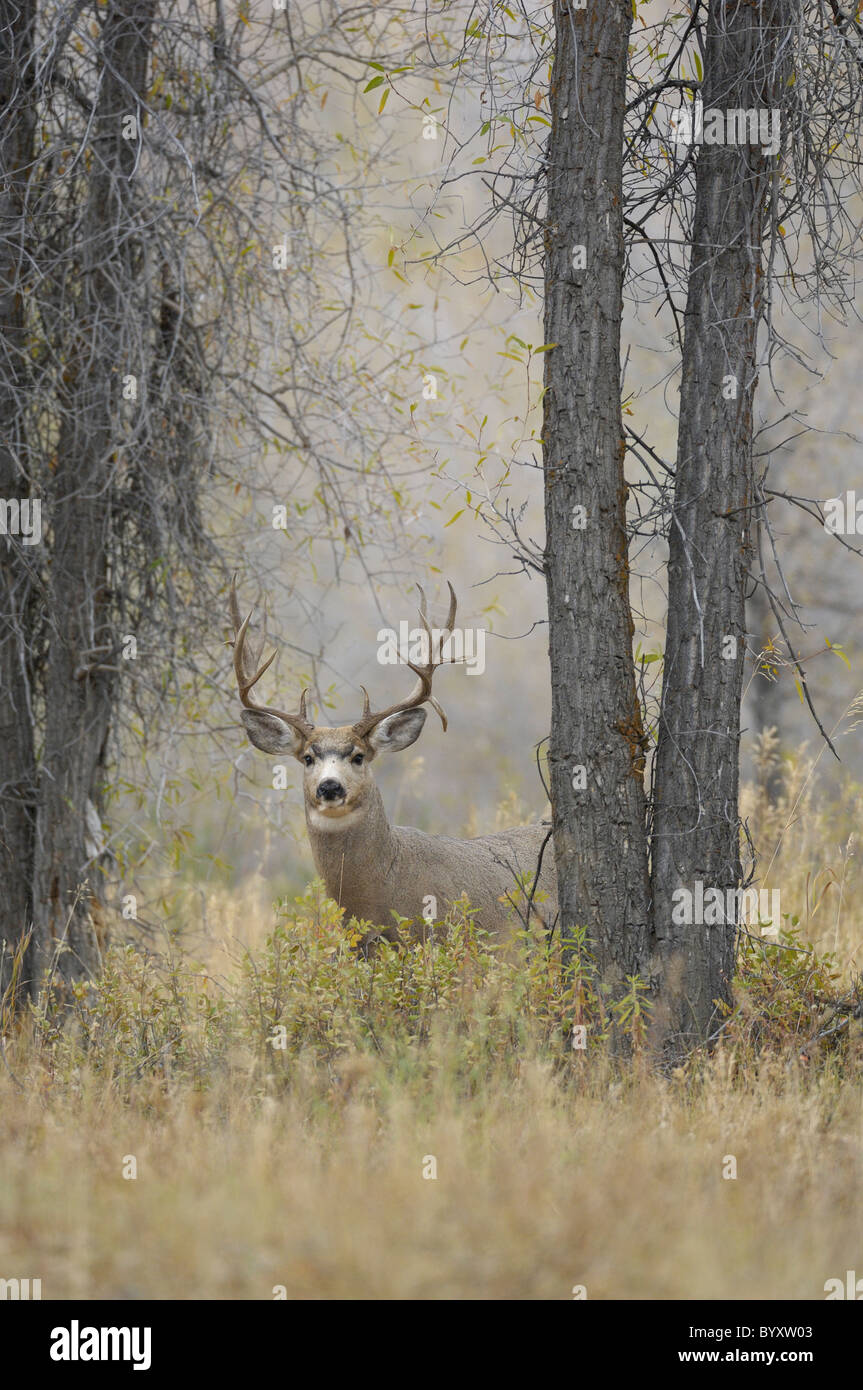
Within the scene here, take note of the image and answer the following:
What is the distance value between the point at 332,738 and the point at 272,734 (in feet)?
1.18

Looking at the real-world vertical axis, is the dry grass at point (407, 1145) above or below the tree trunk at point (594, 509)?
below

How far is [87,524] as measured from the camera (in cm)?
775

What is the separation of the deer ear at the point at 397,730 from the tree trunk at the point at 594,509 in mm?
1868

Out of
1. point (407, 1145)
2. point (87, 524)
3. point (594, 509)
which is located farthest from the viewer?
point (87, 524)

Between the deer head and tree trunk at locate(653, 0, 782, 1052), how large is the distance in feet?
5.11

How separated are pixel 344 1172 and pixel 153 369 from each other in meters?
5.11

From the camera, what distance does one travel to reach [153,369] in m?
7.79

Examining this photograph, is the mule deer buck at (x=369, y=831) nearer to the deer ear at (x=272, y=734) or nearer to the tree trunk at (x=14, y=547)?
the deer ear at (x=272, y=734)

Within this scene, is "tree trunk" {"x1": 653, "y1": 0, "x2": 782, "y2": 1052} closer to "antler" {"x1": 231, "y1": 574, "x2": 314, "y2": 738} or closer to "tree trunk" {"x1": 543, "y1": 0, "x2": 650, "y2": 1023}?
"tree trunk" {"x1": 543, "y1": 0, "x2": 650, "y2": 1023}

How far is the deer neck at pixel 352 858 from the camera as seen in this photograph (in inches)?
281

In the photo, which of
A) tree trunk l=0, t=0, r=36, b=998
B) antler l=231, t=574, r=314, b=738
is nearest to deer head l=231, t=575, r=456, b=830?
antler l=231, t=574, r=314, b=738

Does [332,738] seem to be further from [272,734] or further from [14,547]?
[14,547]

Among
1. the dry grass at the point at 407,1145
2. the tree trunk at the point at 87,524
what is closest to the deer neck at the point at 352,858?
the dry grass at the point at 407,1145

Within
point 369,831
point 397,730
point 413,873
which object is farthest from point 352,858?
point 397,730
